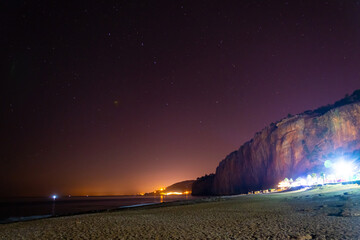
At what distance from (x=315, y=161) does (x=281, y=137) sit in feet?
37.9

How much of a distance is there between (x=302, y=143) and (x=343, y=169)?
495 inches

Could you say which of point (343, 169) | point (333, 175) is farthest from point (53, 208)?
point (343, 169)

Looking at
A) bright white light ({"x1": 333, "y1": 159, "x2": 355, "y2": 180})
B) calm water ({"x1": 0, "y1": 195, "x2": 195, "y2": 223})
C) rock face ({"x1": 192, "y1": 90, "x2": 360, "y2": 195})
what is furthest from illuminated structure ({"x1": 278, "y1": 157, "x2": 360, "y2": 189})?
calm water ({"x1": 0, "y1": 195, "x2": 195, "y2": 223})

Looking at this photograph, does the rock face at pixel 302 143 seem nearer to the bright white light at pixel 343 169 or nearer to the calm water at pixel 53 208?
the bright white light at pixel 343 169

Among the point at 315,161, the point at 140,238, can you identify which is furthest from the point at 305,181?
the point at 140,238

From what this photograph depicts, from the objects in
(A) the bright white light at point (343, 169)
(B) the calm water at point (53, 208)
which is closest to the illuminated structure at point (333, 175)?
(A) the bright white light at point (343, 169)

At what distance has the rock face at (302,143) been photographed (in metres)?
62.1

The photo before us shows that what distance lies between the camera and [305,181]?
61.2m

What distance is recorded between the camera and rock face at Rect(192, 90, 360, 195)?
62.1 metres

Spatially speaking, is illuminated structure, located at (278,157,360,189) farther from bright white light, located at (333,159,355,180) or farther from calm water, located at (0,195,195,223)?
calm water, located at (0,195,195,223)

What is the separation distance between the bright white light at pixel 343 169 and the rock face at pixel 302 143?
8.22 feet

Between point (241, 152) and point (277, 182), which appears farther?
point (241, 152)

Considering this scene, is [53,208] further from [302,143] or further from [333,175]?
[333,175]

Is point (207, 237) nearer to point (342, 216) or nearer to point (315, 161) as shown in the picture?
point (342, 216)
